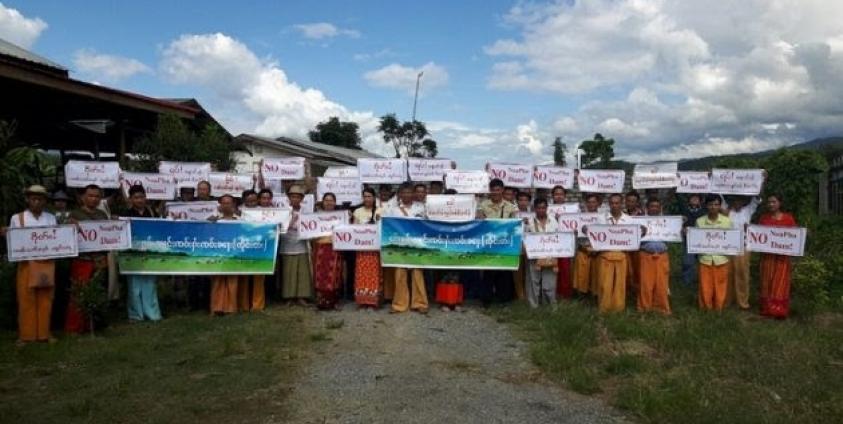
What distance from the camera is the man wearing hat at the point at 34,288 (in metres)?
8.07

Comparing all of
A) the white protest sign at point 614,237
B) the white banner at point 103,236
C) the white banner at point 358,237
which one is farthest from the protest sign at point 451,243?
the white banner at point 103,236

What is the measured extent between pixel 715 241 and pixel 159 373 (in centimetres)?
756

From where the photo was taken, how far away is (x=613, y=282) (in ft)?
32.3

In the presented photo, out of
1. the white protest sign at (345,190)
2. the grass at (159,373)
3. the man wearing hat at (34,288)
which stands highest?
the white protest sign at (345,190)

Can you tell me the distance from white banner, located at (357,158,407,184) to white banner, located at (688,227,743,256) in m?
5.15

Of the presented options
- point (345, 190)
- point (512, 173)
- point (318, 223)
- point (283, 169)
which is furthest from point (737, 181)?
point (283, 169)

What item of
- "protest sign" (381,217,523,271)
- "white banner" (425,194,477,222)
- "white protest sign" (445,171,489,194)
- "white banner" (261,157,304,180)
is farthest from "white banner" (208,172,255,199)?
"white banner" (425,194,477,222)

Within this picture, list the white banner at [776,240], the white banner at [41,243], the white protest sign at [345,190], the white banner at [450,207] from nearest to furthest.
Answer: the white banner at [41,243]
the white banner at [776,240]
the white banner at [450,207]
the white protest sign at [345,190]

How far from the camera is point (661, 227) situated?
392 inches

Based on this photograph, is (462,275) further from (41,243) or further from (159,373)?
(41,243)

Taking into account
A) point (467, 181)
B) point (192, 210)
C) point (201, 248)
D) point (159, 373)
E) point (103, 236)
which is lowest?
point (159, 373)

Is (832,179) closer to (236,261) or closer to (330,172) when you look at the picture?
(330,172)

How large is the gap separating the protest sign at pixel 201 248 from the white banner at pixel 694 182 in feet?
23.5

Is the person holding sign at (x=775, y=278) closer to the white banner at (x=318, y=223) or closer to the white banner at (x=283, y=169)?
the white banner at (x=318, y=223)
